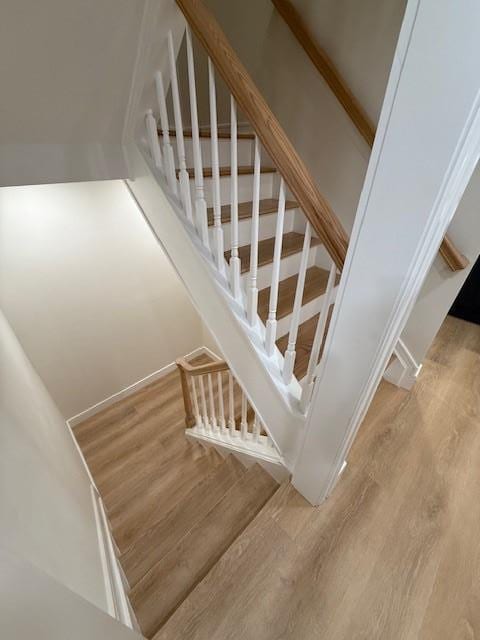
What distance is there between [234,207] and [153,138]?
576mm

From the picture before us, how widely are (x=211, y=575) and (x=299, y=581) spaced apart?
33cm

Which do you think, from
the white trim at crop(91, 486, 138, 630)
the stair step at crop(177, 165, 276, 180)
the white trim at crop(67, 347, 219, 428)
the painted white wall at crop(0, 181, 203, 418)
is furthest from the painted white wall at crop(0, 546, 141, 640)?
the white trim at crop(67, 347, 219, 428)

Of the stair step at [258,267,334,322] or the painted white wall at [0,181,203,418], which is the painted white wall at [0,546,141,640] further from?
the painted white wall at [0,181,203,418]

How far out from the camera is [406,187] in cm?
55

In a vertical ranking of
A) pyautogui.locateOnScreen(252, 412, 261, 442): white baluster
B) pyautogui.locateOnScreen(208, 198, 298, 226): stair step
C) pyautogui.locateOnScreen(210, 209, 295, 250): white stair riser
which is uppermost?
pyautogui.locateOnScreen(208, 198, 298, 226): stair step

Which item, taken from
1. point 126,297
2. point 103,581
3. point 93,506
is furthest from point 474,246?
point 126,297

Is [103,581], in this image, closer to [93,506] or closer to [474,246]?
[93,506]

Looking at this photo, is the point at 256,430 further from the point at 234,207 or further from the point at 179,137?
the point at 179,137

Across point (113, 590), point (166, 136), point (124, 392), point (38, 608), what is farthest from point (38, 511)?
point (124, 392)

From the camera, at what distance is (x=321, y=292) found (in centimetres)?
160

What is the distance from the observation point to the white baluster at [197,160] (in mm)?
875

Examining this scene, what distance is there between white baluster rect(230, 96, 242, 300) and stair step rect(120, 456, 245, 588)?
1.38m

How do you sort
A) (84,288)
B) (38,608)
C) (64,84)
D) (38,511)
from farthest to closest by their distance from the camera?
1. (84,288)
2. (64,84)
3. (38,511)
4. (38,608)

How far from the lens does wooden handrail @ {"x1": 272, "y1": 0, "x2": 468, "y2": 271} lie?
53.8 inches
